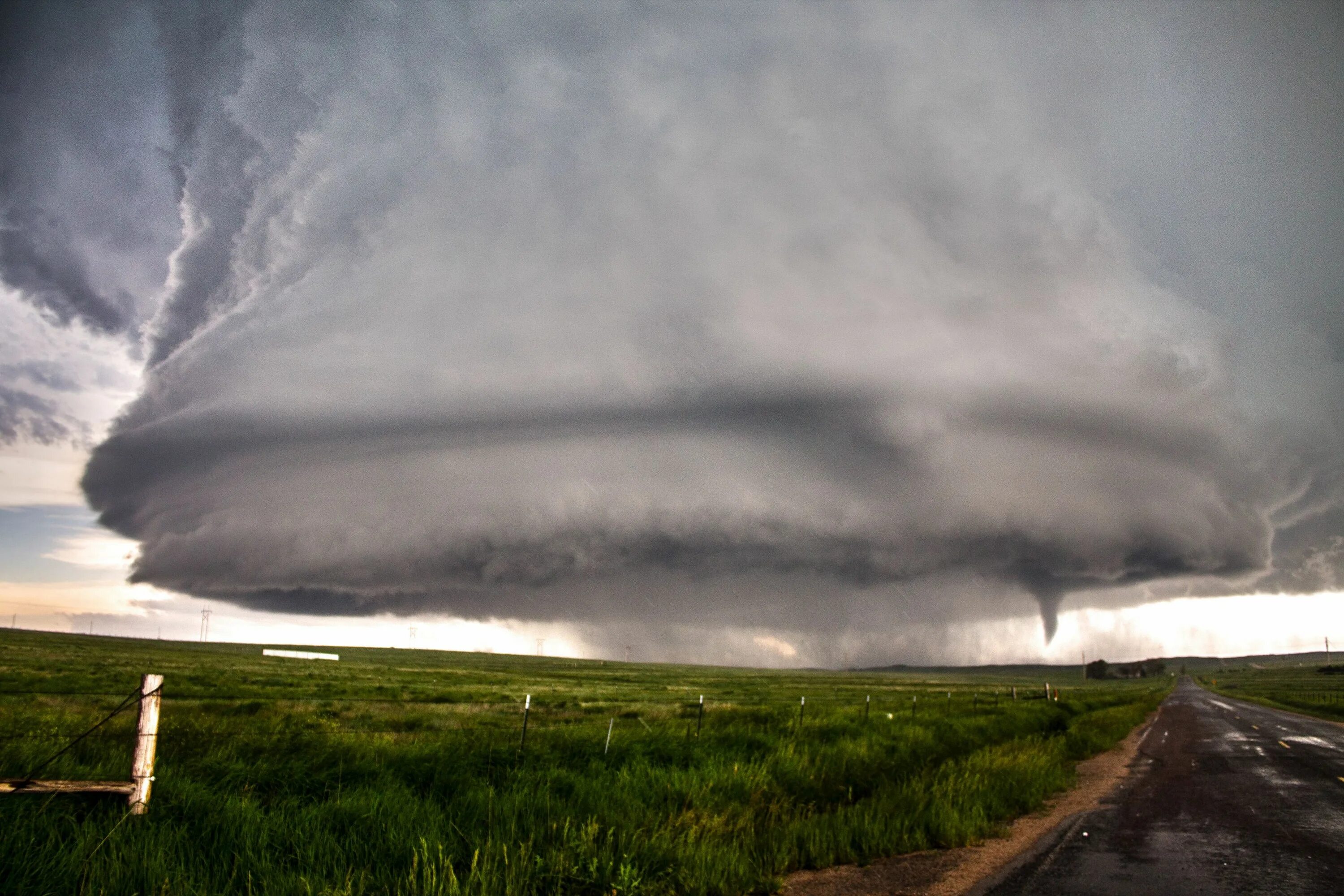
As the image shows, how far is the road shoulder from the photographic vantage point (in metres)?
9.50

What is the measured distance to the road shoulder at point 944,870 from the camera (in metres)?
9.50

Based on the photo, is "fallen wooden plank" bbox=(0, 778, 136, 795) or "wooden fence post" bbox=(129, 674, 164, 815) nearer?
"fallen wooden plank" bbox=(0, 778, 136, 795)

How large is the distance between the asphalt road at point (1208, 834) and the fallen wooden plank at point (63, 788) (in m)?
9.41

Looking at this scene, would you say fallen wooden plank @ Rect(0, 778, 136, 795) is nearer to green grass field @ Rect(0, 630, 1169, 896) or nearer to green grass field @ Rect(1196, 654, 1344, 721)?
green grass field @ Rect(0, 630, 1169, 896)

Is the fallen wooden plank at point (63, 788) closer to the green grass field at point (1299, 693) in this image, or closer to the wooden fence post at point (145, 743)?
the wooden fence post at point (145, 743)

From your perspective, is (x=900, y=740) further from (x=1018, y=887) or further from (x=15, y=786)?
(x=15, y=786)

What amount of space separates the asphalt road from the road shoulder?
0.29 m

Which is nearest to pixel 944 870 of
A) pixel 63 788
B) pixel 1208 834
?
pixel 1208 834

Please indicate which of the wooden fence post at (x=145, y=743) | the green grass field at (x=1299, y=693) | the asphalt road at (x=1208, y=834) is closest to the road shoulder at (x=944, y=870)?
the asphalt road at (x=1208, y=834)

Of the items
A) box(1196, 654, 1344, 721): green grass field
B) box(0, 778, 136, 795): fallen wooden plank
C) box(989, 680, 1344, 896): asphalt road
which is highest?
box(0, 778, 136, 795): fallen wooden plank

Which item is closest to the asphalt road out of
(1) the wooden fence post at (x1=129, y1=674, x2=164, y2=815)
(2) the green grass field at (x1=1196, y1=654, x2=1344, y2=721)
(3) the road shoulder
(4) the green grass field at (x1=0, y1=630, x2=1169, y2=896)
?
(3) the road shoulder

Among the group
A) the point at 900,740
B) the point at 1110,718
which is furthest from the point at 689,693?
the point at 900,740

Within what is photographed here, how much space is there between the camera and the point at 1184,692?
124000 mm

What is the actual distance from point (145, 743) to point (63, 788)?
0.75 metres
